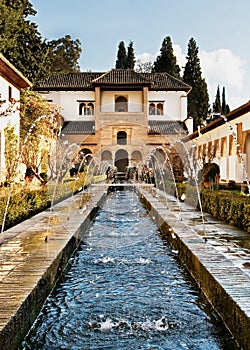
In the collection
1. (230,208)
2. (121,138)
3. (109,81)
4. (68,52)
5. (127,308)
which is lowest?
(127,308)

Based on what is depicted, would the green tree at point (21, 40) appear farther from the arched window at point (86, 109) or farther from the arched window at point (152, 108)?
the arched window at point (152, 108)

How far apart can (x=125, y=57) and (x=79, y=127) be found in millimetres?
18033

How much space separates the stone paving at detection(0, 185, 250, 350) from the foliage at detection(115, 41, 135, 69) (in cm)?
4385

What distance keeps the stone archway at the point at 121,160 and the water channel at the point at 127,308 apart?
29973mm

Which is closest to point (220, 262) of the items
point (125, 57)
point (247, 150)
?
point (247, 150)

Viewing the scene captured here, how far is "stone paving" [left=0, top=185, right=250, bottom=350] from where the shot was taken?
3207 millimetres

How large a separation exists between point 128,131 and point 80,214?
86.6ft

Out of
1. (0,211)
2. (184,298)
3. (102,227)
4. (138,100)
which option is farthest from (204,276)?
(138,100)

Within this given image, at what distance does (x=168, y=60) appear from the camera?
4756cm

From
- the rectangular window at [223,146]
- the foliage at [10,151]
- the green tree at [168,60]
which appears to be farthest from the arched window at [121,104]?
the foliage at [10,151]

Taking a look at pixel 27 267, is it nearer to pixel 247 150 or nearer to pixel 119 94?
pixel 247 150


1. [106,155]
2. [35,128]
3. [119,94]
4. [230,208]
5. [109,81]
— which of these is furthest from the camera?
[119,94]

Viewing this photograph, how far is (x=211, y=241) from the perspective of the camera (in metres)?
6.15

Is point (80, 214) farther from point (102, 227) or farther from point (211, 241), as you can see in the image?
point (211, 241)
